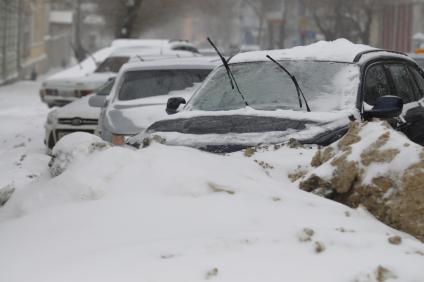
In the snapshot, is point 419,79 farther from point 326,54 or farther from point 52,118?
point 52,118

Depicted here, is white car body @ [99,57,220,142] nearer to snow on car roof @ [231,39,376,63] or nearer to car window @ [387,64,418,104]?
snow on car roof @ [231,39,376,63]

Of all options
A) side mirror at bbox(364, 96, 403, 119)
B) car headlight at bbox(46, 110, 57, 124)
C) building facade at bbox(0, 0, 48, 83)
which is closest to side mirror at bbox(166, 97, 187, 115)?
side mirror at bbox(364, 96, 403, 119)

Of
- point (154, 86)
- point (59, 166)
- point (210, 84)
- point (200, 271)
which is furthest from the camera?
point (154, 86)

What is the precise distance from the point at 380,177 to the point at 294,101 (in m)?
2.29

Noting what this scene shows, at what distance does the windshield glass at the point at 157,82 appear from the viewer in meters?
10.8

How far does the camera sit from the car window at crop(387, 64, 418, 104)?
307 inches

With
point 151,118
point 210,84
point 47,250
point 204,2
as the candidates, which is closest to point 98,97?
point 151,118

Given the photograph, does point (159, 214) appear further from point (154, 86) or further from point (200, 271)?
point (154, 86)

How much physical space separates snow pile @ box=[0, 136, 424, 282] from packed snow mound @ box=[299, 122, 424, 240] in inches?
5.2

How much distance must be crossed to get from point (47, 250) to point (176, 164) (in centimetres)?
102

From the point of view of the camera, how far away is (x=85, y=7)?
7806 cm

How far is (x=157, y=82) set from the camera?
10.9 meters

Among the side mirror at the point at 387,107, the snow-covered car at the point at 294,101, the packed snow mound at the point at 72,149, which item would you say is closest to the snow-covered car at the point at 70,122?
the snow-covered car at the point at 294,101

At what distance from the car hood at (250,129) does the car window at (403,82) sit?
1.48 m
